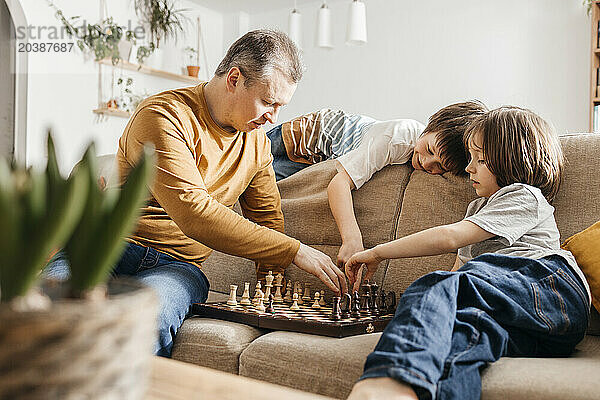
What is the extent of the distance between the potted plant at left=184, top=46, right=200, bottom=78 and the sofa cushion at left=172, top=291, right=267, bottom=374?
5.00 meters

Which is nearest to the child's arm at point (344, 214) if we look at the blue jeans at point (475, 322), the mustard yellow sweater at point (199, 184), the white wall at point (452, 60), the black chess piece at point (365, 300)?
the mustard yellow sweater at point (199, 184)

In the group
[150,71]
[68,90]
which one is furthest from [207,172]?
[150,71]

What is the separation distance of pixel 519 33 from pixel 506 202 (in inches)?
171

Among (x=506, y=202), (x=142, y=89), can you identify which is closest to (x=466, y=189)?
(x=506, y=202)

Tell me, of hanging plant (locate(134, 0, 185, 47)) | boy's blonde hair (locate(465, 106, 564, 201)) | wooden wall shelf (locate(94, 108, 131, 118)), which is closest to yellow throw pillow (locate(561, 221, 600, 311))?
boy's blonde hair (locate(465, 106, 564, 201))

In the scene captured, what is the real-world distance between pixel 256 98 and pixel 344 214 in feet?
1.60

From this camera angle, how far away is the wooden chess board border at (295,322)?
1.42m

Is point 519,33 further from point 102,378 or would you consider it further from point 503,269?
point 102,378

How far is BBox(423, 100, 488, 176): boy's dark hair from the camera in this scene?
193cm

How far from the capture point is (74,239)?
1.54 ft

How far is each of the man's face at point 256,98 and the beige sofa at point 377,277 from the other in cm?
47

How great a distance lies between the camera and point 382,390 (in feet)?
2.95

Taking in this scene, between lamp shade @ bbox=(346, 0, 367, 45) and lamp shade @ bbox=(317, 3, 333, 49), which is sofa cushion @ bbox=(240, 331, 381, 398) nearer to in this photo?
lamp shade @ bbox=(346, 0, 367, 45)

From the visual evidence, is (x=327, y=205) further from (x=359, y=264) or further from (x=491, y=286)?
(x=491, y=286)
